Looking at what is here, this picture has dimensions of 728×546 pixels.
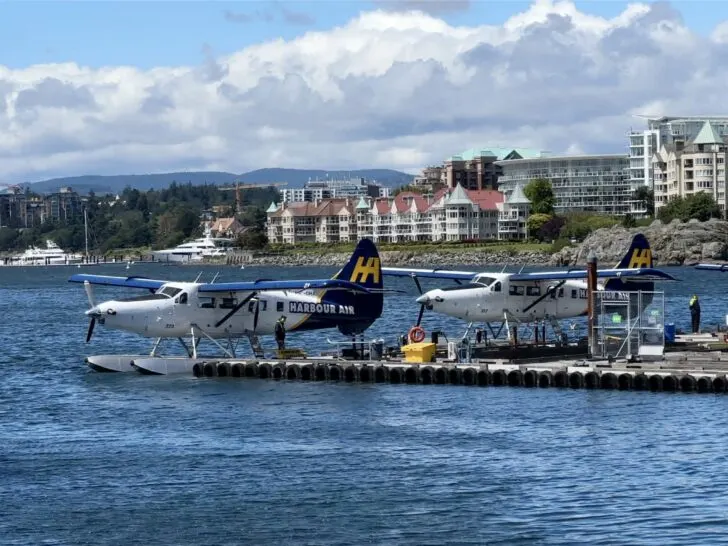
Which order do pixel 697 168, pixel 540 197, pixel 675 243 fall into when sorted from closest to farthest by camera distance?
1. pixel 675 243
2. pixel 697 168
3. pixel 540 197

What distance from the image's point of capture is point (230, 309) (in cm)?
4191

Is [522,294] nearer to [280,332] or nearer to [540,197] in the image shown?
[280,332]

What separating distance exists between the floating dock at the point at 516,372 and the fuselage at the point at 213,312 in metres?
1.32

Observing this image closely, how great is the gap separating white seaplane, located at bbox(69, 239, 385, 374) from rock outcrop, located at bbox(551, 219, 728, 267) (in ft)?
319

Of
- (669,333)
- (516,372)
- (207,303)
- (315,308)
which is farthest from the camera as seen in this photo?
(669,333)

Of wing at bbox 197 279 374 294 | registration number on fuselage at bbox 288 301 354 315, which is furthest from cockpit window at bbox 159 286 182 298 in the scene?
registration number on fuselage at bbox 288 301 354 315

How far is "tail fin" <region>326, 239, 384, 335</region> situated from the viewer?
4356 cm

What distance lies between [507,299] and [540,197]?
150752 millimetres

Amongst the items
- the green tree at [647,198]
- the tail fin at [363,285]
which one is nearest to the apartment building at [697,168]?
the green tree at [647,198]

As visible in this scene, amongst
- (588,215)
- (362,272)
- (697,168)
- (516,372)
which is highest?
(697,168)

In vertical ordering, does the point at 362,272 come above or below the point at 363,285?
above

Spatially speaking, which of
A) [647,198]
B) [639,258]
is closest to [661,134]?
[647,198]

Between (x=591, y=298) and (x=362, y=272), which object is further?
(x=362, y=272)

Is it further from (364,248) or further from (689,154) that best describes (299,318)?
(689,154)
